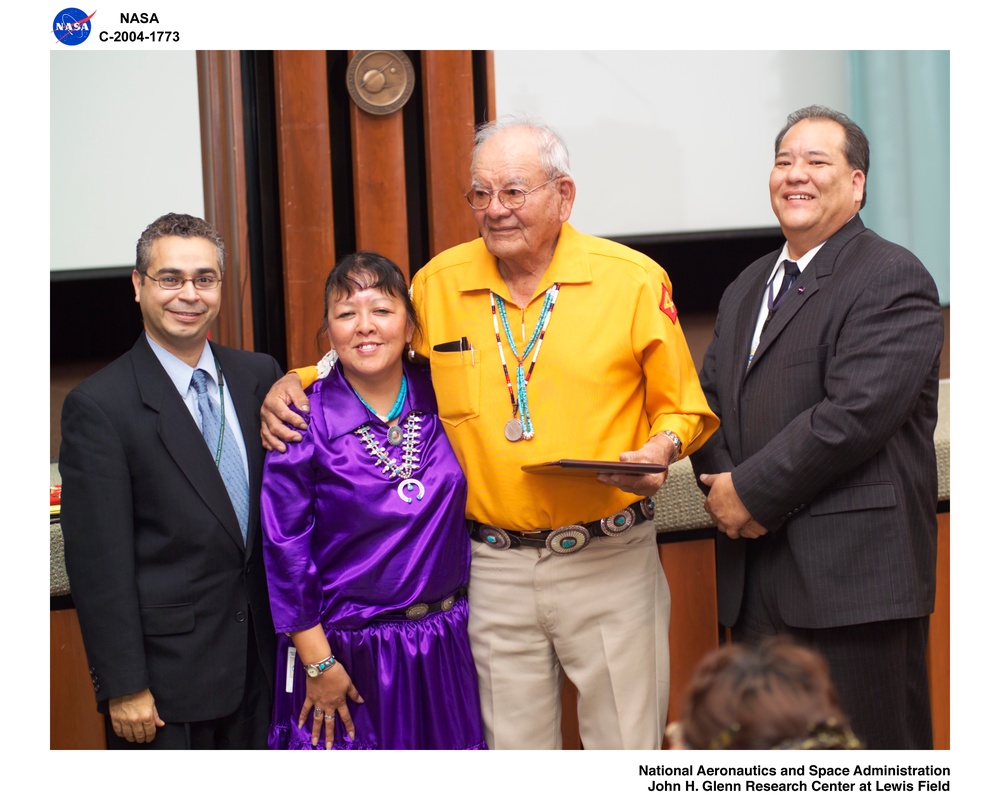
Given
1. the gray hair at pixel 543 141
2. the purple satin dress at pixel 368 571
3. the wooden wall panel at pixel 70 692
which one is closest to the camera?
the purple satin dress at pixel 368 571

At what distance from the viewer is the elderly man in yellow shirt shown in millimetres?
2074

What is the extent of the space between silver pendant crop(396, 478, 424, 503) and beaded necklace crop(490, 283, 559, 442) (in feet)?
0.67

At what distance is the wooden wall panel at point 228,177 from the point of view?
308 cm

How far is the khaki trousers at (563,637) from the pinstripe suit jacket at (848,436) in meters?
0.31

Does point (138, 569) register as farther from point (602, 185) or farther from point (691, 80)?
point (691, 80)

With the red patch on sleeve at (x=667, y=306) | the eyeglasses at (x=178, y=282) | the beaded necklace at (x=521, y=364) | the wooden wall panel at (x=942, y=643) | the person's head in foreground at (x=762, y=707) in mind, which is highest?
the eyeglasses at (x=178, y=282)

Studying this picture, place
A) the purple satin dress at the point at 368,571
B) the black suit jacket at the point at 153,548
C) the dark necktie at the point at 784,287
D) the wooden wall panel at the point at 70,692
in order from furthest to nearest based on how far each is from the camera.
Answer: the wooden wall panel at the point at 70,692, the dark necktie at the point at 784,287, the purple satin dress at the point at 368,571, the black suit jacket at the point at 153,548

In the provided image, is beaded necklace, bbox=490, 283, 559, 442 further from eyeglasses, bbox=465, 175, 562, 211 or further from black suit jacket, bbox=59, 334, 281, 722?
black suit jacket, bbox=59, 334, 281, 722

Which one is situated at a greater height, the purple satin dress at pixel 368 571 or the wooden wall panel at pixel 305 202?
the wooden wall panel at pixel 305 202

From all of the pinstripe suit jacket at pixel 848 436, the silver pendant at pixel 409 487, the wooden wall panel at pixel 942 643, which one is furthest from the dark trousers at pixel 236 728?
the wooden wall panel at pixel 942 643
